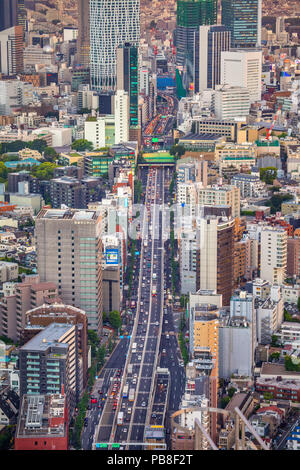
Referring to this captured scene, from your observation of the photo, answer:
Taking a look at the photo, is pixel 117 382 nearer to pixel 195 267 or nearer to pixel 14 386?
pixel 14 386

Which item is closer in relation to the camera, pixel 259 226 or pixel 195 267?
pixel 195 267

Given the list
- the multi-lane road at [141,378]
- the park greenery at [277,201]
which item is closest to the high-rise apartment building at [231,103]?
the park greenery at [277,201]

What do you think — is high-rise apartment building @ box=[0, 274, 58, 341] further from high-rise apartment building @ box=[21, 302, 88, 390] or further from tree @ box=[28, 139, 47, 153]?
tree @ box=[28, 139, 47, 153]

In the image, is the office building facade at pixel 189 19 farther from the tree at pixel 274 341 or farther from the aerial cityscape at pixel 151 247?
the tree at pixel 274 341

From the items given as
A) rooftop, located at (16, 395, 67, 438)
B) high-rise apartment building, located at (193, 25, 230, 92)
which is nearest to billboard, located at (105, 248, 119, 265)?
rooftop, located at (16, 395, 67, 438)

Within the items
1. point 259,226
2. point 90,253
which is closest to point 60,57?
point 259,226
